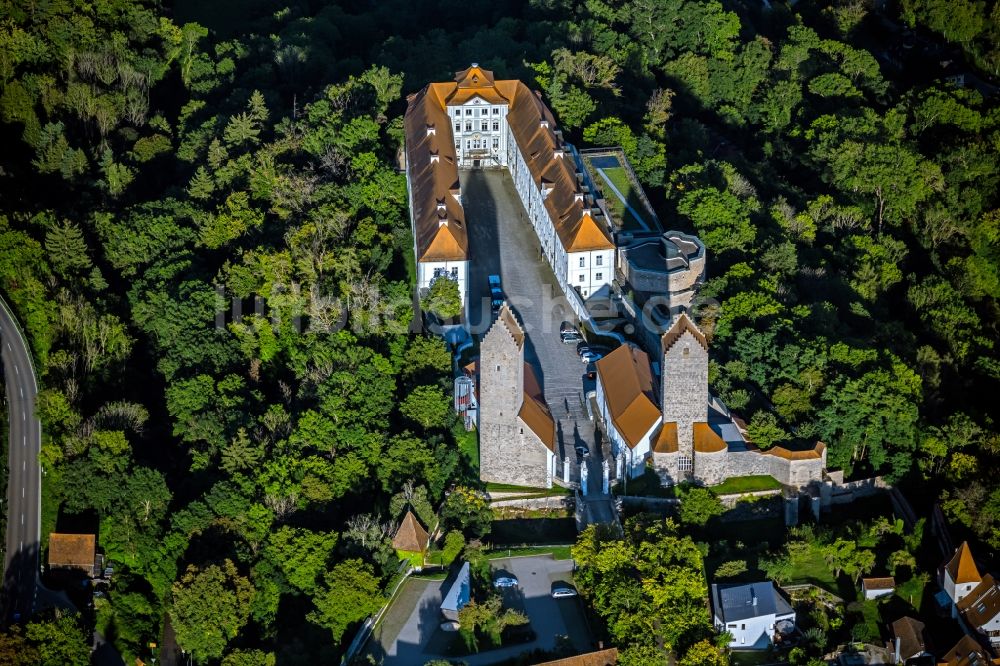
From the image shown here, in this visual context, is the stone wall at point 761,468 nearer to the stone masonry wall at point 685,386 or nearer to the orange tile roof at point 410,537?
the stone masonry wall at point 685,386

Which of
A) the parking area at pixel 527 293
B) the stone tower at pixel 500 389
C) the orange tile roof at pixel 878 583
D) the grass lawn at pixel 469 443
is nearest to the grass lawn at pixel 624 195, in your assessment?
the parking area at pixel 527 293

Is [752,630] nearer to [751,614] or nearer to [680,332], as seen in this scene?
[751,614]

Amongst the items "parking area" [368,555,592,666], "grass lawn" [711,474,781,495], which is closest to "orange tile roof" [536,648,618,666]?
"parking area" [368,555,592,666]

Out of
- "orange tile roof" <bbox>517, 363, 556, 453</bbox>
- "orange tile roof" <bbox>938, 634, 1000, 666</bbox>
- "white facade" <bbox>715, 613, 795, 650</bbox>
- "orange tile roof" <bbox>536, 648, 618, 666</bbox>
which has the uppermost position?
"orange tile roof" <bbox>517, 363, 556, 453</bbox>

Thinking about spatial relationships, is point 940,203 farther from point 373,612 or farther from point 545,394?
point 373,612

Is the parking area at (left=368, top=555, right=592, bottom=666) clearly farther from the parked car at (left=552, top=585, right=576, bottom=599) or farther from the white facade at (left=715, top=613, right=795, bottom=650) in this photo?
the white facade at (left=715, top=613, right=795, bottom=650)

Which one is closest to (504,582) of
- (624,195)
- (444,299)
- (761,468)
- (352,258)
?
(761,468)

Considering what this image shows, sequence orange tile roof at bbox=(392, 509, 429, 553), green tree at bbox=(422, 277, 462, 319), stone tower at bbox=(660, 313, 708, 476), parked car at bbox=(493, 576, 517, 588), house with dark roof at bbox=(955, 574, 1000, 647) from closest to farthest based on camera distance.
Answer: parked car at bbox=(493, 576, 517, 588) < stone tower at bbox=(660, 313, 708, 476) < orange tile roof at bbox=(392, 509, 429, 553) < house with dark roof at bbox=(955, 574, 1000, 647) < green tree at bbox=(422, 277, 462, 319)
